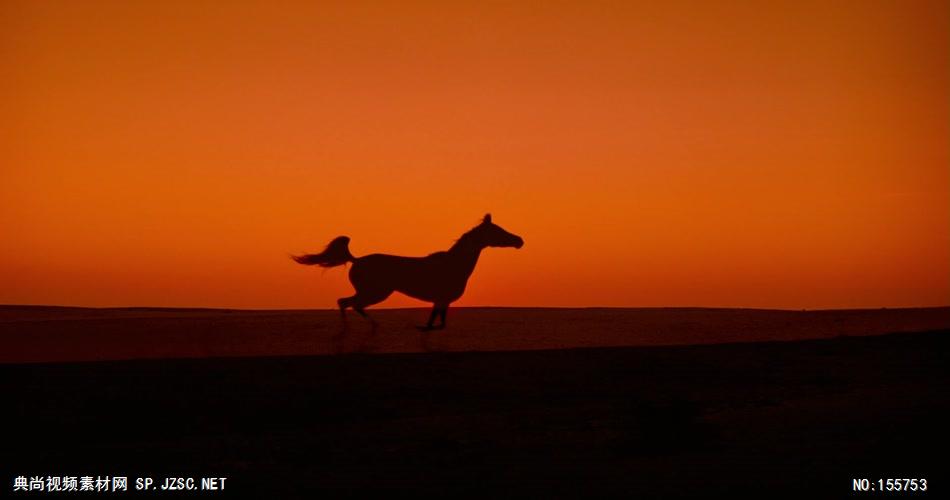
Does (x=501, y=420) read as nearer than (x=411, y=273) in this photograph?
Yes

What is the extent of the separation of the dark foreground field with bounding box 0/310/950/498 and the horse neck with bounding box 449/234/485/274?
311 centimetres

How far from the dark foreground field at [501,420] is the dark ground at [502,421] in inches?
1.1

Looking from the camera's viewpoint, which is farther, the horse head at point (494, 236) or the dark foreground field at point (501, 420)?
the horse head at point (494, 236)

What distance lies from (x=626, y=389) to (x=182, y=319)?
15.2 meters

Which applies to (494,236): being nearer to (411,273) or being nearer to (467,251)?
(467,251)

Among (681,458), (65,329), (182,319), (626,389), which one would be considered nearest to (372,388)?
(626,389)

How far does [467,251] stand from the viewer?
18.8m

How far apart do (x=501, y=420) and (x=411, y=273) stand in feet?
24.6

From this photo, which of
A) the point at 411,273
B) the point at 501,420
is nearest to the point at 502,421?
the point at 501,420

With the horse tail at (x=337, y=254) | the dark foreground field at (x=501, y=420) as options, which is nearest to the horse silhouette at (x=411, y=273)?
the horse tail at (x=337, y=254)

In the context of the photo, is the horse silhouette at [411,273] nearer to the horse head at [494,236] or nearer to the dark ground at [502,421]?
the horse head at [494,236]

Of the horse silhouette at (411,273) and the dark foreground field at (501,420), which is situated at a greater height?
the horse silhouette at (411,273)

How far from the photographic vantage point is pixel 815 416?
11.5m

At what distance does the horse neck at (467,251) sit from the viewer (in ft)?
61.4
